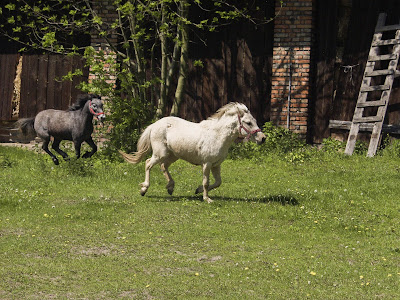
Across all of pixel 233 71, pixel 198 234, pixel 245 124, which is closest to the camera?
pixel 198 234

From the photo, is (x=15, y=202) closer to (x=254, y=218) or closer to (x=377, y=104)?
(x=254, y=218)

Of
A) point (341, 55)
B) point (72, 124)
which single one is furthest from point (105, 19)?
point (341, 55)

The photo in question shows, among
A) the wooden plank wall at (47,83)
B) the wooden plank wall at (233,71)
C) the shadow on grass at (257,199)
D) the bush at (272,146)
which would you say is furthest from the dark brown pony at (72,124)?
the wooden plank wall at (233,71)

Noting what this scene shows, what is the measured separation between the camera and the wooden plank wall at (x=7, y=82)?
60.7 feet

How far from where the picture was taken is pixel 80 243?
870cm

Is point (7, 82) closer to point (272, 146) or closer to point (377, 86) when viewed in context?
point (272, 146)

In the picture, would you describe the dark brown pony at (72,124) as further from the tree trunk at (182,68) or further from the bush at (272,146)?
the bush at (272,146)

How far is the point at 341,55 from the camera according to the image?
1620cm

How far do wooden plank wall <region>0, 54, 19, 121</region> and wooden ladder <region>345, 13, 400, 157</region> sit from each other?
28.5 feet

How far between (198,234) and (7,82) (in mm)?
11019

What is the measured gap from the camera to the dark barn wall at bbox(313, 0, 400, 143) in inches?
628

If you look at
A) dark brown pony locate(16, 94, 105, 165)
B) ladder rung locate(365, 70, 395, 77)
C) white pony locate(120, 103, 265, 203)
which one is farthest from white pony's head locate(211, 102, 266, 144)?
ladder rung locate(365, 70, 395, 77)

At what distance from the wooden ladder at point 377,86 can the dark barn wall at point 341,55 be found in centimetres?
31

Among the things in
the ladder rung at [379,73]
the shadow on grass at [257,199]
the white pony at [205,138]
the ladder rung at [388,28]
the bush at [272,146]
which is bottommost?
the bush at [272,146]
